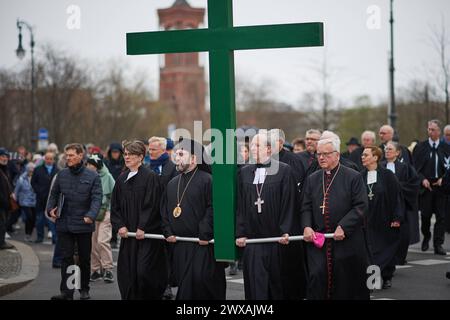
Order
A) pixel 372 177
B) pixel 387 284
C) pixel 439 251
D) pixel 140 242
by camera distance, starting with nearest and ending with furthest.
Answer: pixel 140 242 → pixel 387 284 → pixel 372 177 → pixel 439 251

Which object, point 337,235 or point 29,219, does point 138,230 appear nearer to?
point 337,235

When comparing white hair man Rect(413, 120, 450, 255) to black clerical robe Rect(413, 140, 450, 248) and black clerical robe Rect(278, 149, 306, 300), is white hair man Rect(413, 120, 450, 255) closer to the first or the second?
black clerical robe Rect(413, 140, 450, 248)

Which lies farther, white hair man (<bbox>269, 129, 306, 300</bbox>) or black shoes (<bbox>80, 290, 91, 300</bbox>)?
black shoes (<bbox>80, 290, 91, 300</bbox>)

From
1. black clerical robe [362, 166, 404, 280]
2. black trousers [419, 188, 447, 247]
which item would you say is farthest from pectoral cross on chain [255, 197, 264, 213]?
black trousers [419, 188, 447, 247]

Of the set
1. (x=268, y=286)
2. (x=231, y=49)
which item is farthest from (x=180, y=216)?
(x=231, y=49)

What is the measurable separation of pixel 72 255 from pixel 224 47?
411 cm

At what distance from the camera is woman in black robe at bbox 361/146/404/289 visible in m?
12.3

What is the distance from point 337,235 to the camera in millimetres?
8648

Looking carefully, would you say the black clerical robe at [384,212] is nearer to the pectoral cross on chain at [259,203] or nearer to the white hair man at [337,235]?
the white hair man at [337,235]

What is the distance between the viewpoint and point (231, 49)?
8539 millimetres

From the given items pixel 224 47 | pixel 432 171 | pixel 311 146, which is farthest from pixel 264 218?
pixel 432 171

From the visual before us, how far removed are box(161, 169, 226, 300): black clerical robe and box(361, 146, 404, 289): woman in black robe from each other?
360 centimetres

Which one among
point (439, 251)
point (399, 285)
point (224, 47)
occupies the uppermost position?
point (224, 47)

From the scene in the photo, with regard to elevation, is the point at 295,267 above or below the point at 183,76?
below
